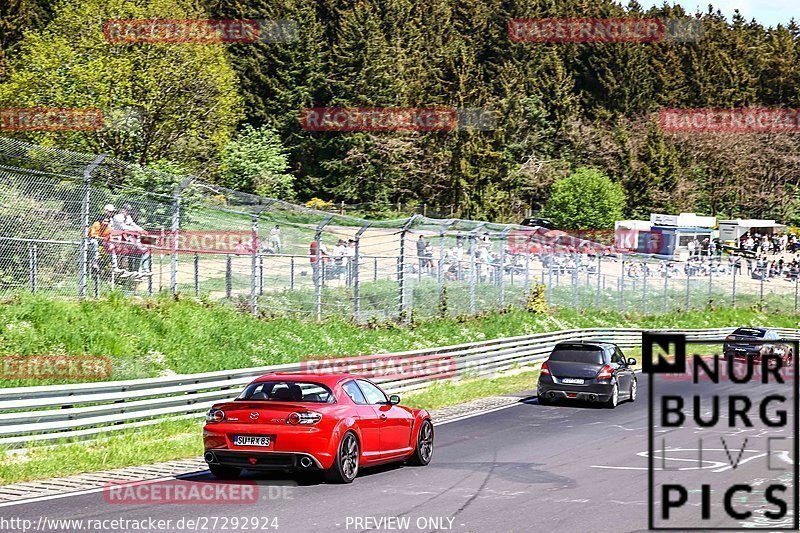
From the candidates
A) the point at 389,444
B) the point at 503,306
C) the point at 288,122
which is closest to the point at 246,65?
the point at 288,122

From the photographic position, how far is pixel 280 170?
70.4 metres

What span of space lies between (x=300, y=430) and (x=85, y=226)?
31.8ft

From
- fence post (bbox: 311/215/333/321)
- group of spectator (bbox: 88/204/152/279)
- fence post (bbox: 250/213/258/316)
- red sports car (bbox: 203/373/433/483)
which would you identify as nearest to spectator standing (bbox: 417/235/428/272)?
fence post (bbox: 311/215/333/321)

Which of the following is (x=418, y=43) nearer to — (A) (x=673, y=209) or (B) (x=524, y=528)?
(A) (x=673, y=209)

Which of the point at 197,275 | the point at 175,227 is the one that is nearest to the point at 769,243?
the point at 197,275

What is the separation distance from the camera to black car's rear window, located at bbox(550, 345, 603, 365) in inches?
969

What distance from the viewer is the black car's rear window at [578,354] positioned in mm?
24625

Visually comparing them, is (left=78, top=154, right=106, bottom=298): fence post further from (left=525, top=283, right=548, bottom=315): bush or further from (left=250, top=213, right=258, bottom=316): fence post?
(left=525, top=283, right=548, bottom=315): bush

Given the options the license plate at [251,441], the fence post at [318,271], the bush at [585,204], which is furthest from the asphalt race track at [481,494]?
the bush at [585,204]

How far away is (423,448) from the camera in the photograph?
15312 millimetres

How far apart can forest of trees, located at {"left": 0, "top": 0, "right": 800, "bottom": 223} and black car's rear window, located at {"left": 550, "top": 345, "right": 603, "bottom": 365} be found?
83.6 feet

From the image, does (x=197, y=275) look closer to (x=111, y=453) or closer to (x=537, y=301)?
(x=111, y=453)

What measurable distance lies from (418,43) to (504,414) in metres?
75.5

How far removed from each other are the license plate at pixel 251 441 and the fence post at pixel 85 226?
356 inches
